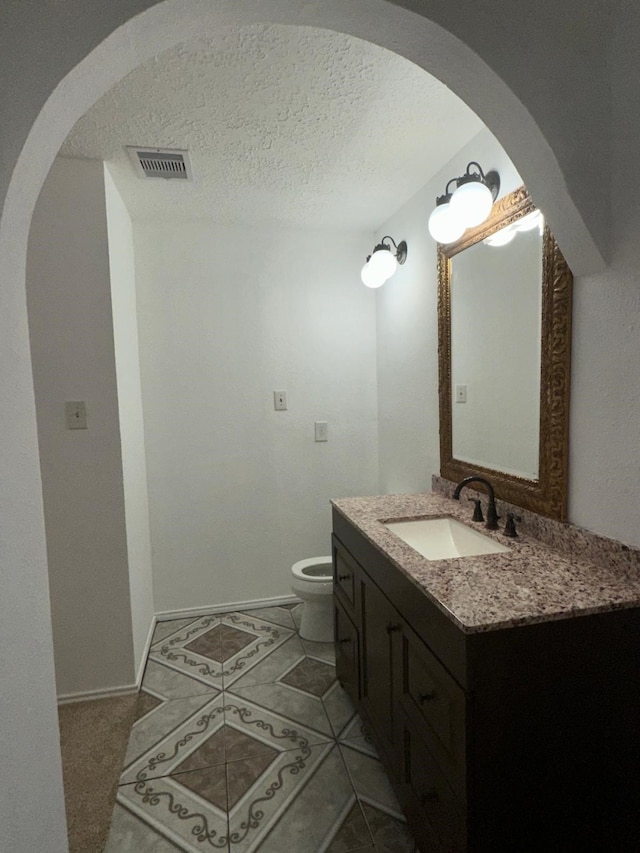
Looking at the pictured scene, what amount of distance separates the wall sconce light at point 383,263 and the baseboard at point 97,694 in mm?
2290

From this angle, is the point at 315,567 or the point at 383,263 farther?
the point at 315,567

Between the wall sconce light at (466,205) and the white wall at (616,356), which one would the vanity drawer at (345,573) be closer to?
the white wall at (616,356)

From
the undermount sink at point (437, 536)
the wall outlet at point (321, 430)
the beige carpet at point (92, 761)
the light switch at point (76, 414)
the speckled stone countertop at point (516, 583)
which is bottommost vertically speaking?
the beige carpet at point (92, 761)

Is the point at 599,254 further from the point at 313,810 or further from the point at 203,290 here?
the point at 203,290

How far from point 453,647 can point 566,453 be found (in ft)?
2.27

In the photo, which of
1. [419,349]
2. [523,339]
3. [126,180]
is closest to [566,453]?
[523,339]

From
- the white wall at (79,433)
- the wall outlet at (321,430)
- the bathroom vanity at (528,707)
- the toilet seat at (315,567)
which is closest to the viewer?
the bathroom vanity at (528,707)

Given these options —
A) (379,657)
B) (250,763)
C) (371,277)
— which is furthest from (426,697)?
(371,277)

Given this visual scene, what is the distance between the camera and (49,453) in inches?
74.5

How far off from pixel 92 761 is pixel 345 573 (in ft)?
3.79

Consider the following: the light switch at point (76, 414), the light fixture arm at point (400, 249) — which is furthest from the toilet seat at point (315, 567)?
the light fixture arm at point (400, 249)

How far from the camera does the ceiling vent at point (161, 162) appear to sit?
69.1 inches

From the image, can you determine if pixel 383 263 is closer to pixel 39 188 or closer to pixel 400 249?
pixel 400 249

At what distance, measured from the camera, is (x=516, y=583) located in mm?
1101
